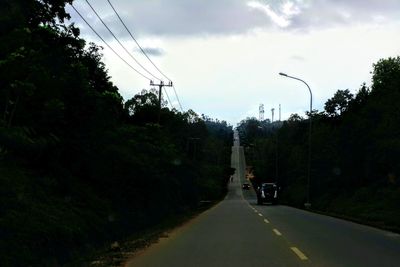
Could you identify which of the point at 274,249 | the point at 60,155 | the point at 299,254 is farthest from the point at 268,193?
the point at 299,254

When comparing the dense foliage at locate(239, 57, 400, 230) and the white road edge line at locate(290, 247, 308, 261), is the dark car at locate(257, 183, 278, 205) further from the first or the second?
the white road edge line at locate(290, 247, 308, 261)

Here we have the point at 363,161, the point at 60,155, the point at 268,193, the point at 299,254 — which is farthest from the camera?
the point at 268,193

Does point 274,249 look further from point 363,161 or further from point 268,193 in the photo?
point 268,193

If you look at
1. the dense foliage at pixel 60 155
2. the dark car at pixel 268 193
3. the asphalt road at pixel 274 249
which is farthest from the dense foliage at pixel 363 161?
the dense foliage at pixel 60 155

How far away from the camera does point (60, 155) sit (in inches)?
1003

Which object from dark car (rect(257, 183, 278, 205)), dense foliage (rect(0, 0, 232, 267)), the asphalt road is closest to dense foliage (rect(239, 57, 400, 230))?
dark car (rect(257, 183, 278, 205))

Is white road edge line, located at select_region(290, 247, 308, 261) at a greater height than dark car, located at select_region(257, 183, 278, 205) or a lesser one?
lesser

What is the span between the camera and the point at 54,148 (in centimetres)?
2395

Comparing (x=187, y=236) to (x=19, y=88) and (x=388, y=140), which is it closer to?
(x=19, y=88)

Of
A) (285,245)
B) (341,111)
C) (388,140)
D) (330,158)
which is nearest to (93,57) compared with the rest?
(388,140)

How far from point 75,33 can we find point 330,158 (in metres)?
38.4

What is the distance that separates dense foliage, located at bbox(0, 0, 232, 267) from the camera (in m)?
13.8

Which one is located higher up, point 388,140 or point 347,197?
point 388,140

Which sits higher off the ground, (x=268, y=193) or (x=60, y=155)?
(x=60, y=155)
